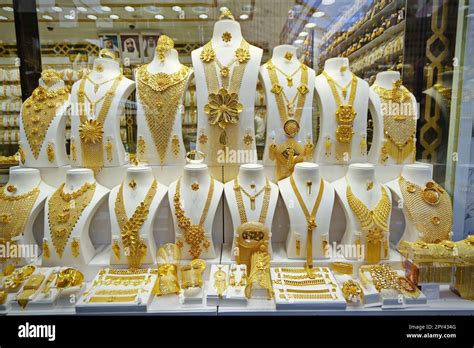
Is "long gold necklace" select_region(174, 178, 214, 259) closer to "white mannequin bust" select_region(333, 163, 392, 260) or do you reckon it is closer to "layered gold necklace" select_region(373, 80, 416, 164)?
"white mannequin bust" select_region(333, 163, 392, 260)

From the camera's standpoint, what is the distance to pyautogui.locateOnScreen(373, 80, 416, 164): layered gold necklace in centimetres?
201

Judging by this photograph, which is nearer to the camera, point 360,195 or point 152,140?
point 360,195

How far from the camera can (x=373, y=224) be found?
1802mm

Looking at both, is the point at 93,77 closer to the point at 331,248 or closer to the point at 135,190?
the point at 135,190

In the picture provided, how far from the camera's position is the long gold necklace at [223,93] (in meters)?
1.96

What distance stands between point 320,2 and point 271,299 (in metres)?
1.89

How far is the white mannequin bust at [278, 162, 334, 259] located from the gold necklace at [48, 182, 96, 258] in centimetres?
110

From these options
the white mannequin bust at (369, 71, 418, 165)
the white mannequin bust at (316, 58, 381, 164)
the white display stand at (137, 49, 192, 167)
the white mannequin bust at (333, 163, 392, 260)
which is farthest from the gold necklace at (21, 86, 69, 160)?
the white mannequin bust at (369, 71, 418, 165)

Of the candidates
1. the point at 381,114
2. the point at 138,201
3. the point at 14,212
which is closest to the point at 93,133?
the point at 138,201

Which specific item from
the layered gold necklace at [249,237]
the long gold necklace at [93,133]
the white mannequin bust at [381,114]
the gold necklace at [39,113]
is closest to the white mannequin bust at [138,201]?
the long gold necklace at [93,133]

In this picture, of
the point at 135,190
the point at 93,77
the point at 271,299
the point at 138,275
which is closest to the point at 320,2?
the point at 93,77

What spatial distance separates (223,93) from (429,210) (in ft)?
4.37

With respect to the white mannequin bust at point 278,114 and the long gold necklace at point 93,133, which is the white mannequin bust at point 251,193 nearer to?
the white mannequin bust at point 278,114

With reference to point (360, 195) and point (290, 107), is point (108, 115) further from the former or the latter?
point (360, 195)
